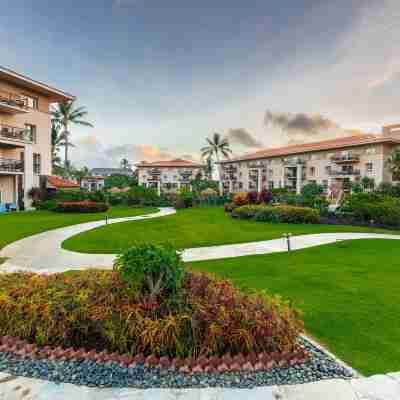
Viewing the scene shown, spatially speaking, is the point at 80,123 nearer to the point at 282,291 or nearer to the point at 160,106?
the point at 160,106

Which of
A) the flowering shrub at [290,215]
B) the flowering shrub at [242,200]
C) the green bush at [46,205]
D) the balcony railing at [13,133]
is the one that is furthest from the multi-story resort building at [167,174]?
the flowering shrub at [290,215]

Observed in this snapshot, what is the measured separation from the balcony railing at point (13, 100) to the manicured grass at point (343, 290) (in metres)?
23.5

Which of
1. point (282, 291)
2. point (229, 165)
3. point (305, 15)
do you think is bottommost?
point (282, 291)

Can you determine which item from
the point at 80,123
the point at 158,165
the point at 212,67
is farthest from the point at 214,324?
the point at 158,165

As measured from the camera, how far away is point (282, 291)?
5770 mm

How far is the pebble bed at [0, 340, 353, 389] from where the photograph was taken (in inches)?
111

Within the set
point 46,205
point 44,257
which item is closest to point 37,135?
point 46,205

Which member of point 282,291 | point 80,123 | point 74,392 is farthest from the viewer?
point 80,123

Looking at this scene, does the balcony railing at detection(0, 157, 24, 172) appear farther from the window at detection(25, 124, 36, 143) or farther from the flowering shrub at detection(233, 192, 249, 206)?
the flowering shrub at detection(233, 192, 249, 206)

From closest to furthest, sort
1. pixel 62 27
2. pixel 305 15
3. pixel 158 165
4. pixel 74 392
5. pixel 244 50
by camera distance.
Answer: pixel 74 392, pixel 305 15, pixel 62 27, pixel 244 50, pixel 158 165

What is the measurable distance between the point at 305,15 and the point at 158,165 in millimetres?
54921

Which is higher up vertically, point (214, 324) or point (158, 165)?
point (158, 165)

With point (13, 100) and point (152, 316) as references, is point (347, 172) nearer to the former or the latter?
point (13, 100)

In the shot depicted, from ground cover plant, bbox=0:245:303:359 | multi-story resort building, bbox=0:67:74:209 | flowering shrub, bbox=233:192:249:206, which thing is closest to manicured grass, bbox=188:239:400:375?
ground cover plant, bbox=0:245:303:359
